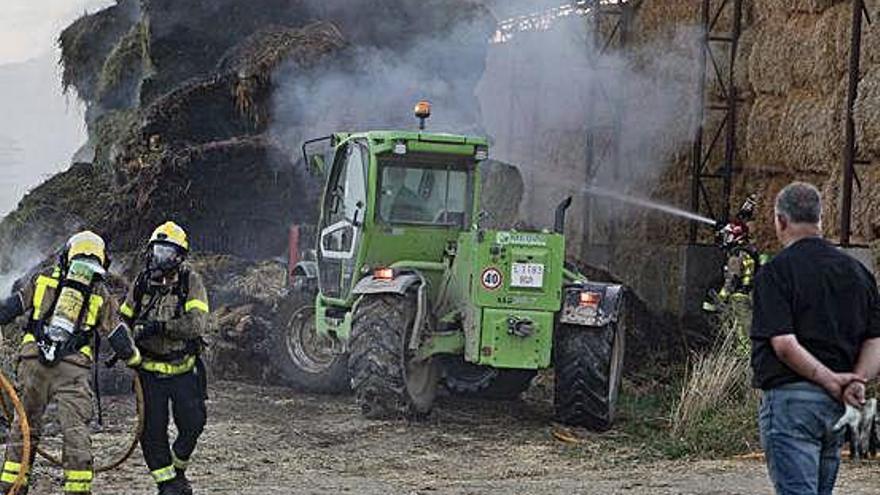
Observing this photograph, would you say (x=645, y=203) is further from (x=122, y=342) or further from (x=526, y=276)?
(x=122, y=342)

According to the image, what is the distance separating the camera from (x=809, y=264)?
5988 mm

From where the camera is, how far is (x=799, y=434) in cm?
597

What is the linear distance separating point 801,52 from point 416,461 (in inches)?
319

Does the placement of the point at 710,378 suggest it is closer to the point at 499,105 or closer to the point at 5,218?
the point at 5,218

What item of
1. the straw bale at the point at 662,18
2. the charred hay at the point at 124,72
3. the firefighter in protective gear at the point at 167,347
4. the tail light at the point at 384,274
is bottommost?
the firefighter in protective gear at the point at 167,347

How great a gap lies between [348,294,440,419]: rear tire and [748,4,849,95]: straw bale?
614 centimetres

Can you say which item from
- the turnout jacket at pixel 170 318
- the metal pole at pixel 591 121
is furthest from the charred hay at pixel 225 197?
the turnout jacket at pixel 170 318

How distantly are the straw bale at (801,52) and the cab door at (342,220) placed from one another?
560cm

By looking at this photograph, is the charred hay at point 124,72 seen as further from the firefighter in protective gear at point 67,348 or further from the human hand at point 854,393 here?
the human hand at point 854,393

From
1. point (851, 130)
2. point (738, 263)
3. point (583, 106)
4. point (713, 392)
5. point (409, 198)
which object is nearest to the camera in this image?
point (713, 392)

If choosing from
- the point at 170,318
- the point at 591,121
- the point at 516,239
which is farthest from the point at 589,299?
the point at 591,121

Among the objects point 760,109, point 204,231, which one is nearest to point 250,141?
point 204,231

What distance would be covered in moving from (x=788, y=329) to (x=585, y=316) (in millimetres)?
6605

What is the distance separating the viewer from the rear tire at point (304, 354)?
14.9 meters
